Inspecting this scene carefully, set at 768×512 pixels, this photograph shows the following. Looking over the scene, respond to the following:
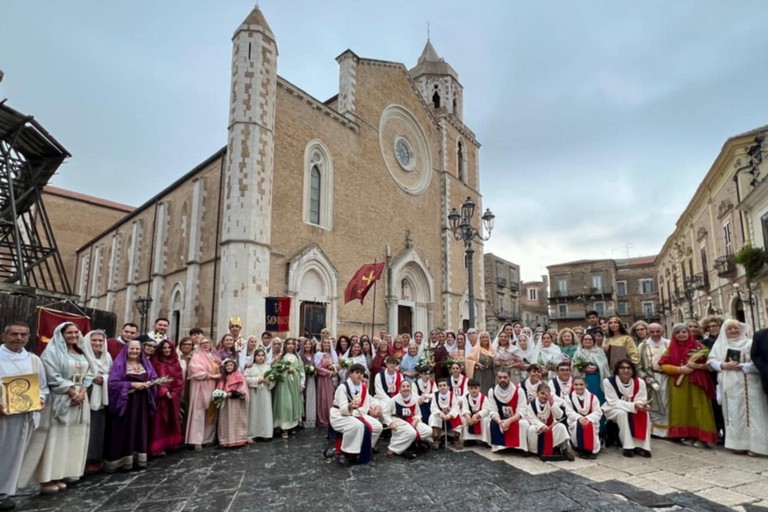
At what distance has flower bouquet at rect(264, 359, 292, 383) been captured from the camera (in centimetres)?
744

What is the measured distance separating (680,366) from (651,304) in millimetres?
51072

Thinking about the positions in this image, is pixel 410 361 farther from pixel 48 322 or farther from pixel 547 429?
pixel 48 322

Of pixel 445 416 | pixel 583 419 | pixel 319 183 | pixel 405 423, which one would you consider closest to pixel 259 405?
pixel 405 423

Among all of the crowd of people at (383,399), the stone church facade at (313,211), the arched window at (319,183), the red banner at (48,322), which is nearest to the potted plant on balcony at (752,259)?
the stone church facade at (313,211)

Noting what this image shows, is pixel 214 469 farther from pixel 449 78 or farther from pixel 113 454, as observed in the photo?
pixel 449 78

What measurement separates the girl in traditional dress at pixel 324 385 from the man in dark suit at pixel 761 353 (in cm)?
671

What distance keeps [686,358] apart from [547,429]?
2581 mm

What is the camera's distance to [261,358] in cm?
761

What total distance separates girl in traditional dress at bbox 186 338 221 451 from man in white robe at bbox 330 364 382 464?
2185 mm

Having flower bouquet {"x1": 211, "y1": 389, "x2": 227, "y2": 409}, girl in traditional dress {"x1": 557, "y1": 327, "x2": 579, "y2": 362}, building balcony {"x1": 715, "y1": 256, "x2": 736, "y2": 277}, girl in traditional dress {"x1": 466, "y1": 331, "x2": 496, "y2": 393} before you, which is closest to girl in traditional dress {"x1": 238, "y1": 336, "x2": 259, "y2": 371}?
flower bouquet {"x1": 211, "y1": 389, "x2": 227, "y2": 409}

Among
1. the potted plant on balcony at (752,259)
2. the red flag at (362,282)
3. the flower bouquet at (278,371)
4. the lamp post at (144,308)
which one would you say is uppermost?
the potted plant on balcony at (752,259)

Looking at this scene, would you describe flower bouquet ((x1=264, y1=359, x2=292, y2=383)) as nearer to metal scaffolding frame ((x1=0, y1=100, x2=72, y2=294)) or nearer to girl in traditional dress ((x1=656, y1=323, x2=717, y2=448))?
girl in traditional dress ((x1=656, y1=323, x2=717, y2=448))

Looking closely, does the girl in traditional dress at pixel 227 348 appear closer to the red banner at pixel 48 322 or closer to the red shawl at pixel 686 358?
the red banner at pixel 48 322

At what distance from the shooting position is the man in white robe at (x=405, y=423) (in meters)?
6.12
